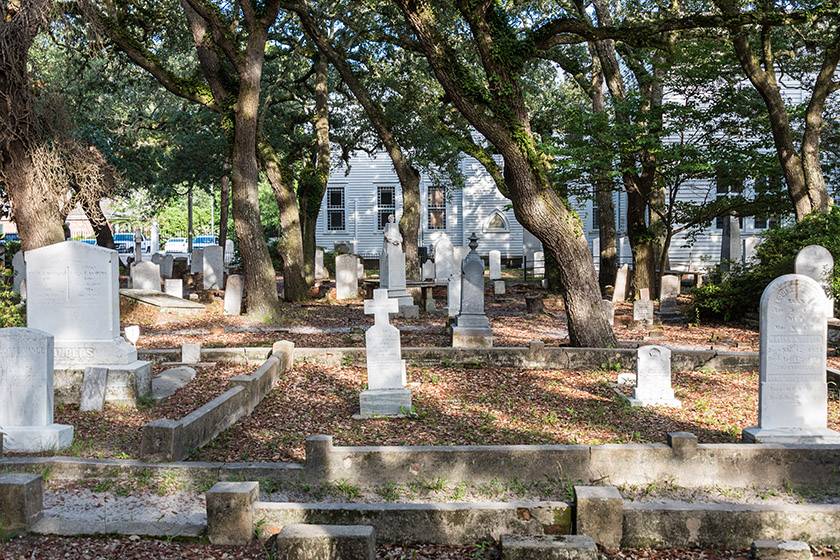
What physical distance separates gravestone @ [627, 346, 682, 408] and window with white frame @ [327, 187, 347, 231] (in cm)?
3182

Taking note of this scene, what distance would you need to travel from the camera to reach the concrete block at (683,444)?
19.9 feet

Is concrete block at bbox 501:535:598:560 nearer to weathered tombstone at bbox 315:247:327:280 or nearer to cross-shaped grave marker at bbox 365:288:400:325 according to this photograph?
cross-shaped grave marker at bbox 365:288:400:325

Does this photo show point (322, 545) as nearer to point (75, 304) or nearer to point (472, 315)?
point (75, 304)

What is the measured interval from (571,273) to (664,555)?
7303mm

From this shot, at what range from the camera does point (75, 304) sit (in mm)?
9578

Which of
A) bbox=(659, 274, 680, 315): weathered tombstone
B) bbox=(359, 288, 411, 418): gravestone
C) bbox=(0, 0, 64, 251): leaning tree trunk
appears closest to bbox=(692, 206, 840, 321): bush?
bbox=(659, 274, 680, 315): weathered tombstone

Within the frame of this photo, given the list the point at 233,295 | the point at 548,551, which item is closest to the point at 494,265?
the point at 233,295

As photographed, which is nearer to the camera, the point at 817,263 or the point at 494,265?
the point at 817,263

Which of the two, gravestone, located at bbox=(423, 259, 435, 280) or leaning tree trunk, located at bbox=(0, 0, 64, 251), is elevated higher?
leaning tree trunk, located at bbox=(0, 0, 64, 251)

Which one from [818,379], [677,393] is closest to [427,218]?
[677,393]

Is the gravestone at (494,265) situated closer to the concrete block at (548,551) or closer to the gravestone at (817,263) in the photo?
the gravestone at (817,263)

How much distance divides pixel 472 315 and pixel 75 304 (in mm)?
6616

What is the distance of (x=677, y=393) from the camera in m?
9.80

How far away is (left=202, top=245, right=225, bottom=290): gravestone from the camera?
961 inches
